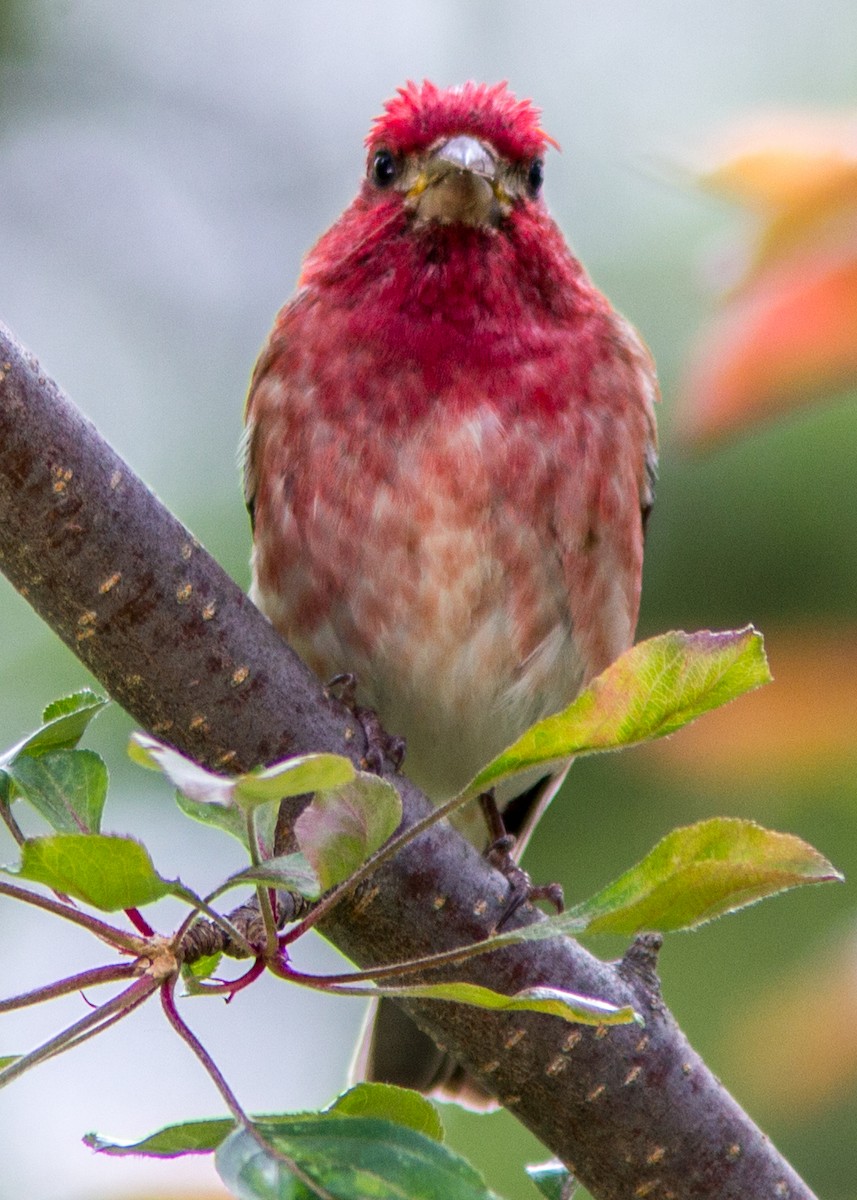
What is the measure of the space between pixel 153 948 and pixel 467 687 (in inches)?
84.2

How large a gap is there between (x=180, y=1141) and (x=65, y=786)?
0.53m

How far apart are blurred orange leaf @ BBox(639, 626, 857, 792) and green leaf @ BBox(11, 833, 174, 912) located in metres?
1.42

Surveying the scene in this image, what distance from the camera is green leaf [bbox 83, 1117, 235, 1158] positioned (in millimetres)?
2074

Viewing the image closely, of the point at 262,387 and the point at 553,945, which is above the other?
the point at 262,387

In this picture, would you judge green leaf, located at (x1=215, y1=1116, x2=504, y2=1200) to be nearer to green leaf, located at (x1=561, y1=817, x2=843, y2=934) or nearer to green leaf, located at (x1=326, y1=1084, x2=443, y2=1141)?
green leaf, located at (x1=326, y1=1084, x2=443, y2=1141)

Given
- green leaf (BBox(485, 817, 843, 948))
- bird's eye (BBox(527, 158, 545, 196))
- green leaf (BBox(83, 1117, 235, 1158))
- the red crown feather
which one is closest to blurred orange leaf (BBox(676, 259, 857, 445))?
green leaf (BBox(485, 817, 843, 948))

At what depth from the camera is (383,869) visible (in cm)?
285

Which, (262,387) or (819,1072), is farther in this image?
(262,387)

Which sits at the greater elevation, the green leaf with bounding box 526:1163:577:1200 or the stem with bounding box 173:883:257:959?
the stem with bounding box 173:883:257:959

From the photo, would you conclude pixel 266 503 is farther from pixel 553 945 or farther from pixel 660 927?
pixel 660 927

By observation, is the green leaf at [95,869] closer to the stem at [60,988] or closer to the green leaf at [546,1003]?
the stem at [60,988]

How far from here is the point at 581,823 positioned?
17.1ft

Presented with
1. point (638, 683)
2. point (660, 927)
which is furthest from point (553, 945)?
point (638, 683)

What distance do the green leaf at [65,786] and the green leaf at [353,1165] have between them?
1.91 ft
